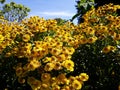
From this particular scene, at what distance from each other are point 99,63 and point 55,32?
144 cm

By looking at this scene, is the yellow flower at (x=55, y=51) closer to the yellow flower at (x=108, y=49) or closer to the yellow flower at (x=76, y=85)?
the yellow flower at (x=76, y=85)

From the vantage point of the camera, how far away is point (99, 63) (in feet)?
21.0

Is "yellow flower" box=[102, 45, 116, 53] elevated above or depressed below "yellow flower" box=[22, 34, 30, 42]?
below

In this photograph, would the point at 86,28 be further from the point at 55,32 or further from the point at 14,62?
the point at 14,62

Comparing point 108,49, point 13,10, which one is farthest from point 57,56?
point 13,10

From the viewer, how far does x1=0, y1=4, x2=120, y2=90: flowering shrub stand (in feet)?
17.7

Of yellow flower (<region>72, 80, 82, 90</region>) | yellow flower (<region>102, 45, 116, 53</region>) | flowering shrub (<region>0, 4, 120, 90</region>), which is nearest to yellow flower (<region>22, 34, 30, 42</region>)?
flowering shrub (<region>0, 4, 120, 90</region>)

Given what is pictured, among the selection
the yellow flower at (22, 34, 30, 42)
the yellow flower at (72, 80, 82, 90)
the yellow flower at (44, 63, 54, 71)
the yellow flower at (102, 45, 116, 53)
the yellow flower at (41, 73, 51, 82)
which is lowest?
the yellow flower at (72, 80, 82, 90)

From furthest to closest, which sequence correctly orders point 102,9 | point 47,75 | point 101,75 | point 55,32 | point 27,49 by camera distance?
point 102,9, point 55,32, point 101,75, point 27,49, point 47,75

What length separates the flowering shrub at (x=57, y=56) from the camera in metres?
5.41

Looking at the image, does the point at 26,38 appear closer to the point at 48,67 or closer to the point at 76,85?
the point at 48,67

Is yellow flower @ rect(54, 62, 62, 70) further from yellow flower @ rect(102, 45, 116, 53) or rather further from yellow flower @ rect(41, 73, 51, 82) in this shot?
yellow flower @ rect(102, 45, 116, 53)

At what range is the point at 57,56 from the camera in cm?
560

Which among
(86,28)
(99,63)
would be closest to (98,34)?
(86,28)
